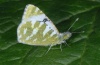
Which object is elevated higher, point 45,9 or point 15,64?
point 45,9

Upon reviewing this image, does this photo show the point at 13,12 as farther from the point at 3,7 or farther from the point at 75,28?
the point at 75,28

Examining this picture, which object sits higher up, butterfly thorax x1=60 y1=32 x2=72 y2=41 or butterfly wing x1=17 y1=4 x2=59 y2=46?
butterfly wing x1=17 y1=4 x2=59 y2=46

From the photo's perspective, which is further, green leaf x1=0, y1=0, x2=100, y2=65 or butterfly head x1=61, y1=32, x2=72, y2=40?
butterfly head x1=61, y1=32, x2=72, y2=40

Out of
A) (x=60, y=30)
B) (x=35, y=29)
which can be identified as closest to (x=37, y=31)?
(x=35, y=29)

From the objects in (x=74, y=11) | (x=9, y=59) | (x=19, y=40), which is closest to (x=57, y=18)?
(x=74, y=11)

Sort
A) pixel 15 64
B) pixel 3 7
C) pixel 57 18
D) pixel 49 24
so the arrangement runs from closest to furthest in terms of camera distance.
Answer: pixel 15 64
pixel 49 24
pixel 57 18
pixel 3 7

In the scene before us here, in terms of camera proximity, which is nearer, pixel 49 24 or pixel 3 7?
pixel 49 24
